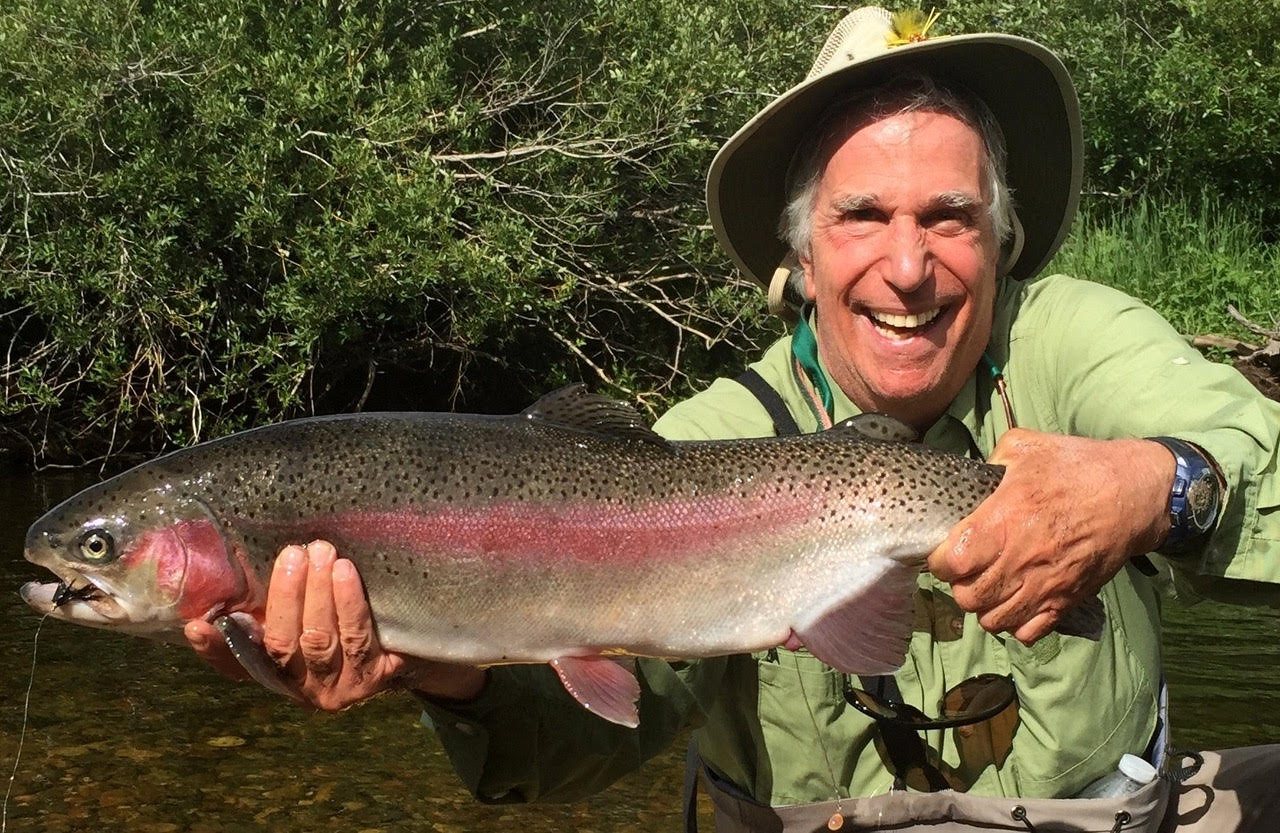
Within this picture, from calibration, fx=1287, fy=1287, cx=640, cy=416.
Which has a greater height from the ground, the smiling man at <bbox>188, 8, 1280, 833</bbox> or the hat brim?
the hat brim

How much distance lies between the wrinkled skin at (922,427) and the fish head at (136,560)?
3.1 inches

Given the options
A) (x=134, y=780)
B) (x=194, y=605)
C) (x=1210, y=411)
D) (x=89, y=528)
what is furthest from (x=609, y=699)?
(x=134, y=780)

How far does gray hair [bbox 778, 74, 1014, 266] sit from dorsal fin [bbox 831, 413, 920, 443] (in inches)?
29.0

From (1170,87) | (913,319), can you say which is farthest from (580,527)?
(1170,87)

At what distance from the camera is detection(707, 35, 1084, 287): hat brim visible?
3230mm

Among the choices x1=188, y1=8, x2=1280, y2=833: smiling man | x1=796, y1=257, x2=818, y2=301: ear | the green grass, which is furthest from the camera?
the green grass

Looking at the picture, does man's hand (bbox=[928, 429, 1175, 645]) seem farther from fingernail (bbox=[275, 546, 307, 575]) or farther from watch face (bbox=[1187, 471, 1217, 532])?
fingernail (bbox=[275, 546, 307, 575])

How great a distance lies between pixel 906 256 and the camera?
3000 millimetres

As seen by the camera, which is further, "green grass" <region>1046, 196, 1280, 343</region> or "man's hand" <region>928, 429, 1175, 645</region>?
"green grass" <region>1046, 196, 1280, 343</region>

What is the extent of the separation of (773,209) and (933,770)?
1.64 m

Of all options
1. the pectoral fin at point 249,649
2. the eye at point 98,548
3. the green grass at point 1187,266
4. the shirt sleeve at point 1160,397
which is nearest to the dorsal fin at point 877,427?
the shirt sleeve at point 1160,397

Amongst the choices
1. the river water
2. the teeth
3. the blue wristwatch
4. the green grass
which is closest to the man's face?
the teeth

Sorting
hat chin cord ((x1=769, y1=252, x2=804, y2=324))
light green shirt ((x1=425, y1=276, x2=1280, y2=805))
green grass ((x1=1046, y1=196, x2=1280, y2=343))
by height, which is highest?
hat chin cord ((x1=769, y1=252, x2=804, y2=324))

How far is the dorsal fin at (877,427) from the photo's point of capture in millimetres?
2697
